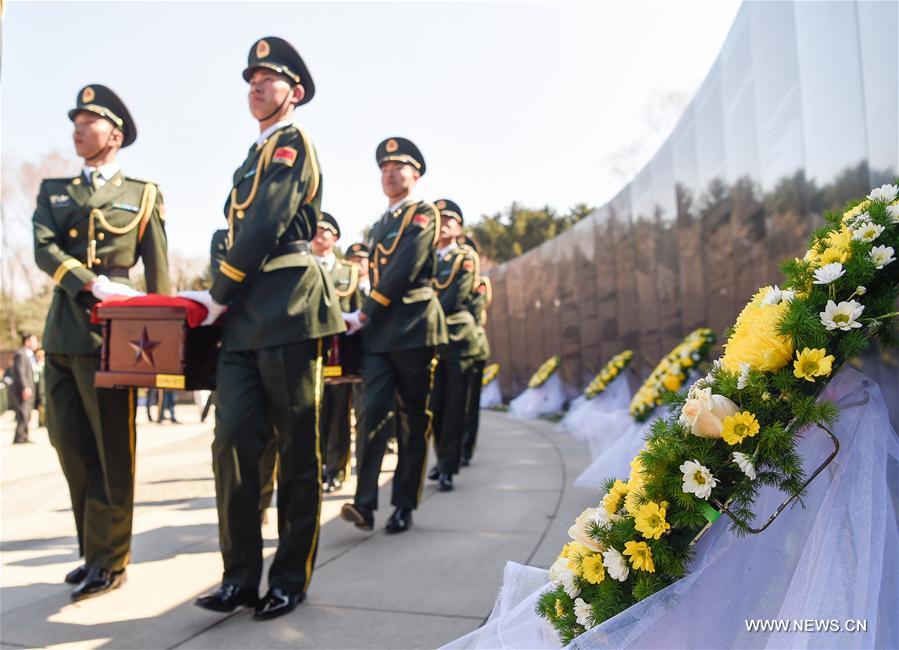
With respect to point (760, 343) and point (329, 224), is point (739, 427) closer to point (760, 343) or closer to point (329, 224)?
point (760, 343)

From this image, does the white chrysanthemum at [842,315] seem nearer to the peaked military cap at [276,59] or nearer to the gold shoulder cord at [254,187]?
the gold shoulder cord at [254,187]

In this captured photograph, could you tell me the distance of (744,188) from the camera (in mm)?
7270

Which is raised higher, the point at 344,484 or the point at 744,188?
the point at 744,188

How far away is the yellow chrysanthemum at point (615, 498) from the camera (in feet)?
6.39

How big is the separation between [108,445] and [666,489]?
2.64 metres

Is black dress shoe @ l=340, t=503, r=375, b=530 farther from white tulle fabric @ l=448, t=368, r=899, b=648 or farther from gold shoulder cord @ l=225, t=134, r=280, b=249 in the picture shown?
white tulle fabric @ l=448, t=368, r=899, b=648

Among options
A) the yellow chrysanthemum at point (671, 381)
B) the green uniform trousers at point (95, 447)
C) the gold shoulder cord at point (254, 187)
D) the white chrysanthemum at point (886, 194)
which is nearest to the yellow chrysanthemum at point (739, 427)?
the white chrysanthemum at point (886, 194)

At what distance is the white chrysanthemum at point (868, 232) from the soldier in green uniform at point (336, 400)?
15.6 ft

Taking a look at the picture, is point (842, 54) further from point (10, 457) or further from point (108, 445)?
point (10, 457)

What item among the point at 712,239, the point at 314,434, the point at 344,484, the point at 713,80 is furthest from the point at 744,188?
the point at 314,434

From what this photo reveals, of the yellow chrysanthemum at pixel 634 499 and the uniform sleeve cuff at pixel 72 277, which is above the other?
the uniform sleeve cuff at pixel 72 277

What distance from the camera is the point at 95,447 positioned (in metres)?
3.61

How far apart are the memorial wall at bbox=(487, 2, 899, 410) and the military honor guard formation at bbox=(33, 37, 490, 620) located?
82.3 inches

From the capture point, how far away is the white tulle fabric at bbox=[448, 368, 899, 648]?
163 centimetres
